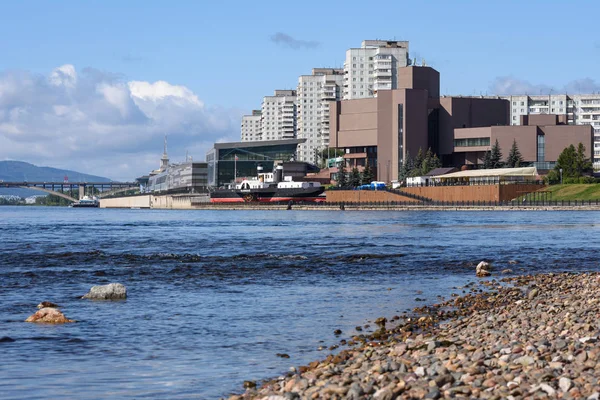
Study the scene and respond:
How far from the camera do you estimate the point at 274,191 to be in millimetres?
147000

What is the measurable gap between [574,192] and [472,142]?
1467 inches

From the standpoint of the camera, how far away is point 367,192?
13838 cm

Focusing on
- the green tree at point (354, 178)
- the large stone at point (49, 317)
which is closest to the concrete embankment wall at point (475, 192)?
the green tree at point (354, 178)

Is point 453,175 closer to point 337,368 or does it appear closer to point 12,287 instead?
point 12,287

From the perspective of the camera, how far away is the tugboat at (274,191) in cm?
14388

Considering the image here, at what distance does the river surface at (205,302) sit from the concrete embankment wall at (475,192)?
72.6m

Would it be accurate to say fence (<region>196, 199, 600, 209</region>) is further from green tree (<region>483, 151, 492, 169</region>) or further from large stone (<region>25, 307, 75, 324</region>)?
large stone (<region>25, 307, 75, 324</region>)

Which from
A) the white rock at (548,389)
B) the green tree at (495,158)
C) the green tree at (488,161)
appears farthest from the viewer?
the green tree at (488,161)

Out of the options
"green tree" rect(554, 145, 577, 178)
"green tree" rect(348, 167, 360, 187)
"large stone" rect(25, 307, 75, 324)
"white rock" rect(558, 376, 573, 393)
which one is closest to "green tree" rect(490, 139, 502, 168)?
"green tree" rect(554, 145, 577, 178)

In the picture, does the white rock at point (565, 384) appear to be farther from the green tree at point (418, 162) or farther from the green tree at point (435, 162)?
the green tree at point (435, 162)

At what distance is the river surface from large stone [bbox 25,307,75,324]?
31 cm

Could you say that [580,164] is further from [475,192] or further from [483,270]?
[483,270]

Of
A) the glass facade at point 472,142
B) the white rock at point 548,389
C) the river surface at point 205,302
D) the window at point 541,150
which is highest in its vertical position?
the glass facade at point 472,142

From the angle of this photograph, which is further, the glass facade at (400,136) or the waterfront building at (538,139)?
the glass facade at (400,136)
